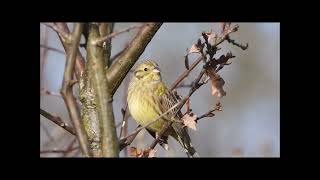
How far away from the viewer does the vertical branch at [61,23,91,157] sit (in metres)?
1.97

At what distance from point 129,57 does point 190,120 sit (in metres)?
0.48

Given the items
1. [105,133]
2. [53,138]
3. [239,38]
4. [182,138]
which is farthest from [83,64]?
[239,38]

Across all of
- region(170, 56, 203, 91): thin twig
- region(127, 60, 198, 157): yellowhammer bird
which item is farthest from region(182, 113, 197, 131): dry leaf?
region(127, 60, 198, 157): yellowhammer bird

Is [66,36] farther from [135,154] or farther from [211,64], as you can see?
[135,154]

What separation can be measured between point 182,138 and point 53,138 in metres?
0.90

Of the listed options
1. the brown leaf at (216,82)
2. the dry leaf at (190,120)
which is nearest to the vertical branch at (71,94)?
the brown leaf at (216,82)

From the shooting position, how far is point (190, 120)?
276cm

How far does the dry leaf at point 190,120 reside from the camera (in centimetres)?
273

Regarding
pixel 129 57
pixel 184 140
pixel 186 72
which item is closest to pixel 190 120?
pixel 186 72

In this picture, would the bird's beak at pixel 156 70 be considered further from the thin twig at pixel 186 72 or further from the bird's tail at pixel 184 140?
the thin twig at pixel 186 72

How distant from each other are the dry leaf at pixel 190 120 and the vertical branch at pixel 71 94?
0.79 m

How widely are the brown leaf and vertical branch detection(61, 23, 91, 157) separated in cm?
65

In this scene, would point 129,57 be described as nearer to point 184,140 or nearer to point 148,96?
point 184,140
